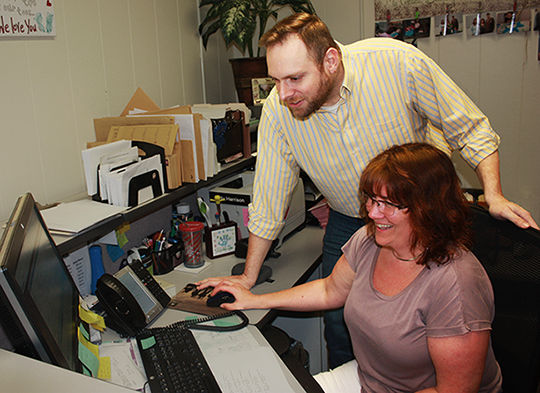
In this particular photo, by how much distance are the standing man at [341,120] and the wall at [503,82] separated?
1197 mm

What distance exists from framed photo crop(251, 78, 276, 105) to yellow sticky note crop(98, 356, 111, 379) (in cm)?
169

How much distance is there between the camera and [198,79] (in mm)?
2578

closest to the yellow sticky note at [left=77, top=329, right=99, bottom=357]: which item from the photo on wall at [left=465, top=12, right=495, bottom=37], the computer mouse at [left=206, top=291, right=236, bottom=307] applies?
the computer mouse at [left=206, top=291, right=236, bottom=307]

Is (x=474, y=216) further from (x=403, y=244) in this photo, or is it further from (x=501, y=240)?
(x=403, y=244)

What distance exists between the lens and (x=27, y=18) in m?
1.51

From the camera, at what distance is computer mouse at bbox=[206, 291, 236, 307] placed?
1482 mm

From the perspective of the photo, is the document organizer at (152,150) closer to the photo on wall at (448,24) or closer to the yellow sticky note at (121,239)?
the yellow sticky note at (121,239)

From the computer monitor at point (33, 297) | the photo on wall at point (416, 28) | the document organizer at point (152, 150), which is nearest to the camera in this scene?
the computer monitor at point (33, 297)

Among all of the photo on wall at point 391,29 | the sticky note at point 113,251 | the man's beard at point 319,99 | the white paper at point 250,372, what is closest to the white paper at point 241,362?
the white paper at point 250,372

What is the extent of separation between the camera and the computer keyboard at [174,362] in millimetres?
1090

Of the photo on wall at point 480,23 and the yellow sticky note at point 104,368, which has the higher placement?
the photo on wall at point 480,23

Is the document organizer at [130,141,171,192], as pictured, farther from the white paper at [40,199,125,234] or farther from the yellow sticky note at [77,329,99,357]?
the yellow sticky note at [77,329,99,357]

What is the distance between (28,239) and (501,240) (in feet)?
3.49

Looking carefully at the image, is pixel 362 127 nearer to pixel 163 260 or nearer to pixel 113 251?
pixel 163 260
